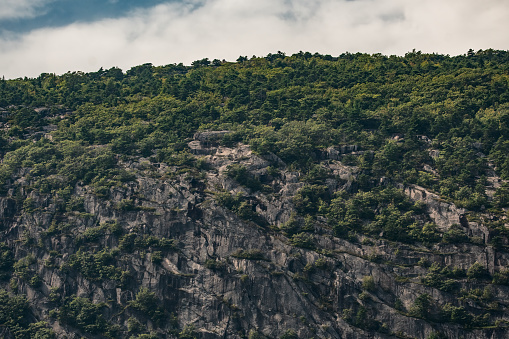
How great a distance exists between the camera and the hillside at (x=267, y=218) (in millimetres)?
99375

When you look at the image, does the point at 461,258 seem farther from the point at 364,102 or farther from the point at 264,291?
the point at 364,102

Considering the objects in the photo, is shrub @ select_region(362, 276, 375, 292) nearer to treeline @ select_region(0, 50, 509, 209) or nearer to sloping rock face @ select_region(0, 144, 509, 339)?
sloping rock face @ select_region(0, 144, 509, 339)

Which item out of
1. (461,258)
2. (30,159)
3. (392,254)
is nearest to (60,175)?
(30,159)

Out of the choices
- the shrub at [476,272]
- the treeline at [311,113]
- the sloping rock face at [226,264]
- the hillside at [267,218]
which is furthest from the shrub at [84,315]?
the shrub at [476,272]

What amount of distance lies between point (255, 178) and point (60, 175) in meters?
27.5

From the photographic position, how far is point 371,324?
97.4 m

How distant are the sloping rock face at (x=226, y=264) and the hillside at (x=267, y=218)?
0.58 ft

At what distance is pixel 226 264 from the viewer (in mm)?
104125

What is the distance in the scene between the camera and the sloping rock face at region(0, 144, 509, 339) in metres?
98.6

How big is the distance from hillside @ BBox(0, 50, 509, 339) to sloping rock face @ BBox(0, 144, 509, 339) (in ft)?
0.58

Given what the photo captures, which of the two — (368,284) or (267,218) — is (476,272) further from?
(267,218)

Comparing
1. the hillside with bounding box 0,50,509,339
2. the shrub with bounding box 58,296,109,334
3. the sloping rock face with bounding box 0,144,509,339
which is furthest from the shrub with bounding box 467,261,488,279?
the shrub with bounding box 58,296,109,334

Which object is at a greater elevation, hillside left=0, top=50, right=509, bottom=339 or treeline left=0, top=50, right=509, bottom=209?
treeline left=0, top=50, right=509, bottom=209

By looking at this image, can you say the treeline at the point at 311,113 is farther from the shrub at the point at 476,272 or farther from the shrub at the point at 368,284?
the shrub at the point at 368,284
